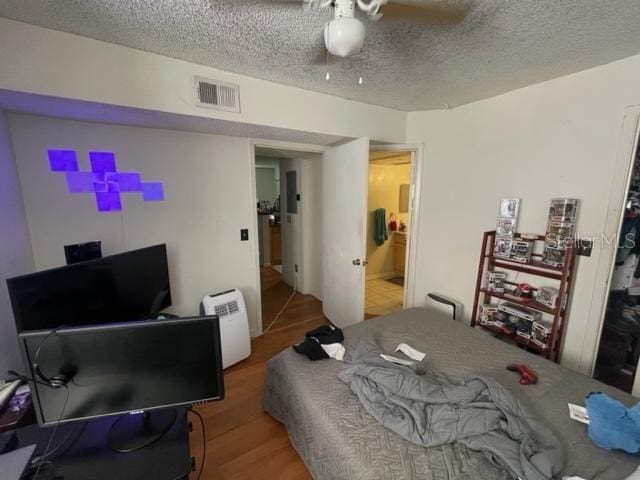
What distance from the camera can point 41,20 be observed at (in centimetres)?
125

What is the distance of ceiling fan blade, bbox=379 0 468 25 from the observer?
41.1 inches

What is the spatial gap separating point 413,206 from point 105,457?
9.14 feet

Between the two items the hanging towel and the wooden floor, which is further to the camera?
the hanging towel

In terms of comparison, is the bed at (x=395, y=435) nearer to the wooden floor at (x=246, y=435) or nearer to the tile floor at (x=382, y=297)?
the wooden floor at (x=246, y=435)

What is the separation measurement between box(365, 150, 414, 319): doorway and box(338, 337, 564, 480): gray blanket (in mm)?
2744

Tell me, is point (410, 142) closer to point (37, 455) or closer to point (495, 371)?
point (495, 371)

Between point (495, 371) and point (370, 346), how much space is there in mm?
697

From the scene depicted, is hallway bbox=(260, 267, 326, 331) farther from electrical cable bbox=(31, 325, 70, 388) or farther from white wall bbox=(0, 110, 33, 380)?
electrical cable bbox=(31, 325, 70, 388)

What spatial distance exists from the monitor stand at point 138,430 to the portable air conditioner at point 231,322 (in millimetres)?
1133

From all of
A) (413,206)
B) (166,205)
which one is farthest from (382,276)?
(166,205)

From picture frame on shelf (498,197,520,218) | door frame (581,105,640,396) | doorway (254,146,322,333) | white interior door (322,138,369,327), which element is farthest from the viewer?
doorway (254,146,322,333)

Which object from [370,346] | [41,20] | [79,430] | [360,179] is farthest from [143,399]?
[360,179]

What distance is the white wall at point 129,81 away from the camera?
127cm

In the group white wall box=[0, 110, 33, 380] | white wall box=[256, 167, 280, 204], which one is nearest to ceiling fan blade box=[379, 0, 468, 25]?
white wall box=[0, 110, 33, 380]
